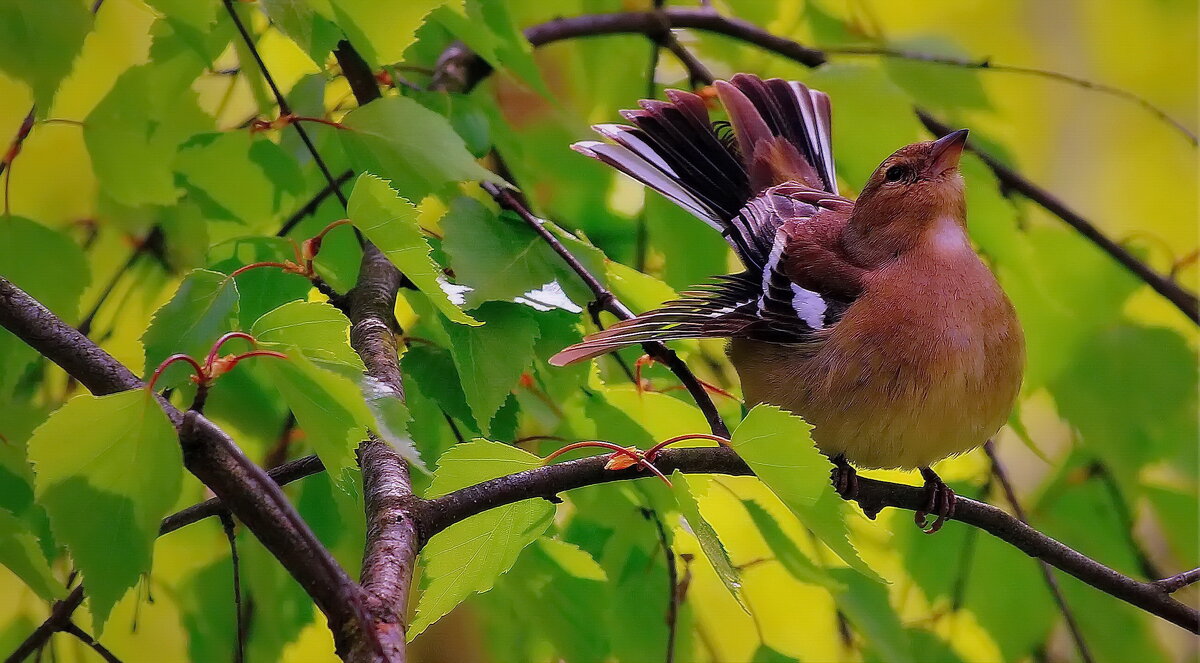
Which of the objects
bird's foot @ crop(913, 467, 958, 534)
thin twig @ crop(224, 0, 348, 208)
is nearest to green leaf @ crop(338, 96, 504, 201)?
thin twig @ crop(224, 0, 348, 208)

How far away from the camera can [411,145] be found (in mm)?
1471

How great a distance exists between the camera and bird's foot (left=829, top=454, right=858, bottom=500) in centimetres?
177

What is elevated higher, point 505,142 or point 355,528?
point 505,142

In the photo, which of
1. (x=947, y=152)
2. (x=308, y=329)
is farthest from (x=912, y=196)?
(x=308, y=329)

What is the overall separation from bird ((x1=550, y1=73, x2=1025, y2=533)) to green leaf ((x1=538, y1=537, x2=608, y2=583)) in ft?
1.07

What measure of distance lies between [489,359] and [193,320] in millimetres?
364

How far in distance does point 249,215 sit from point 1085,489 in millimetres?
1735

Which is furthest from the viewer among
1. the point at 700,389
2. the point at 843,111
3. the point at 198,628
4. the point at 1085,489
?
the point at 1085,489

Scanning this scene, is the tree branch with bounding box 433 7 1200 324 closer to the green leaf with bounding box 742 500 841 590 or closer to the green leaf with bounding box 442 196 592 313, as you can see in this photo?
the green leaf with bounding box 442 196 592 313

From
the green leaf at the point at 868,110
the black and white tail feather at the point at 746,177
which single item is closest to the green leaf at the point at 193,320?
the black and white tail feather at the point at 746,177

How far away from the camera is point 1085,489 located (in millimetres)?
2240

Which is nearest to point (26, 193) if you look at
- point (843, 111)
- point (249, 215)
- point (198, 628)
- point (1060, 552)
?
→ point (249, 215)

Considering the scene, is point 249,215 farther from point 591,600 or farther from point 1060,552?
point 1060,552

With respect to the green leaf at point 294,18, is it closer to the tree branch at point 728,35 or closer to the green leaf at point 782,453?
the green leaf at point 782,453
